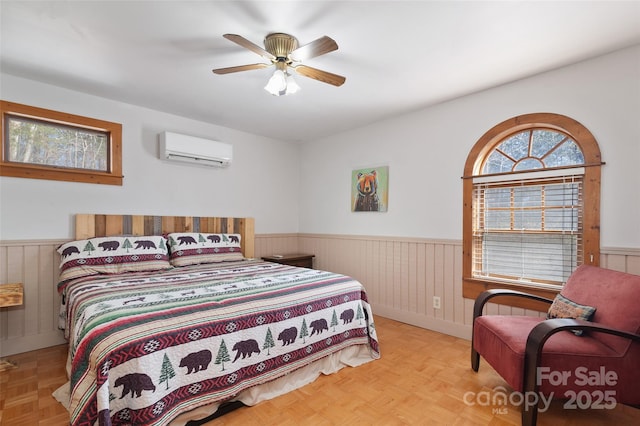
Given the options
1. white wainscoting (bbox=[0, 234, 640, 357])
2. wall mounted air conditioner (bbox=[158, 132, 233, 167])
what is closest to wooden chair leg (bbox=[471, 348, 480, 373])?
white wainscoting (bbox=[0, 234, 640, 357])

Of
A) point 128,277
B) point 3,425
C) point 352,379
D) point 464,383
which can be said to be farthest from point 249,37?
point 464,383

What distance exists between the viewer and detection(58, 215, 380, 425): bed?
1439 mm

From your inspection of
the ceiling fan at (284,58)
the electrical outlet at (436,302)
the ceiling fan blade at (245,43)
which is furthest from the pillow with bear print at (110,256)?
the electrical outlet at (436,302)

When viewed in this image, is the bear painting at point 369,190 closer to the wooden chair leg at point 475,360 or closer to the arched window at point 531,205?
the arched window at point 531,205

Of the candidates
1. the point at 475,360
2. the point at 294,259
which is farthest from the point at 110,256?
the point at 475,360

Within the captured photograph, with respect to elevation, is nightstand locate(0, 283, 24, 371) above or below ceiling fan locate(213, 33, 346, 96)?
below

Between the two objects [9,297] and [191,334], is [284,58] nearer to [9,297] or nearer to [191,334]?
[191,334]

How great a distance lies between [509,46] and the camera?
2.17 m

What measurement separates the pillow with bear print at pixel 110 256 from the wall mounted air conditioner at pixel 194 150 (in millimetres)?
1056

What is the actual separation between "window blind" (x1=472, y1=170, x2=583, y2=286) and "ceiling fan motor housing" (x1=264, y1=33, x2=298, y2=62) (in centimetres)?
220

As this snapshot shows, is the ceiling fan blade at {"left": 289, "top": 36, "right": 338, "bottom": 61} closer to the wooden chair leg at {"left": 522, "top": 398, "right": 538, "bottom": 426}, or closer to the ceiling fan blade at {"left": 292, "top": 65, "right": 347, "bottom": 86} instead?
the ceiling fan blade at {"left": 292, "top": 65, "right": 347, "bottom": 86}

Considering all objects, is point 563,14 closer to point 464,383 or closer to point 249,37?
point 249,37

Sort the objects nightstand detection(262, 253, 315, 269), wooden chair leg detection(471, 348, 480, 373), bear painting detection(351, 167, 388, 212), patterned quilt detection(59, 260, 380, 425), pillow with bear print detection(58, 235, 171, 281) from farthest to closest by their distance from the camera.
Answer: nightstand detection(262, 253, 315, 269) → bear painting detection(351, 167, 388, 212) → pillow with bear print detection(58, 235, 171, 281) → wooden chair leg detection(471, 348, 480, 373) → patterned quilt detection(59, 260, 380, 425)

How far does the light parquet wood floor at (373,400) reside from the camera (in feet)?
5.87
